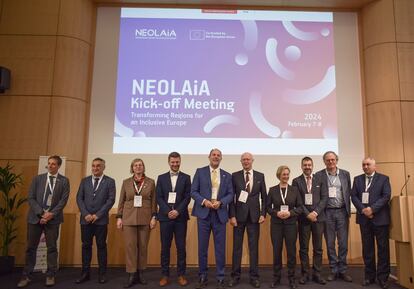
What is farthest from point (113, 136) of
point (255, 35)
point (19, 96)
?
point (255, 35)

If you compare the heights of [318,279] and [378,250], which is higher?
[378,250]

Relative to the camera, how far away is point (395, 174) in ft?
17.4

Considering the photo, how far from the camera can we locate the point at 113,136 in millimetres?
5449

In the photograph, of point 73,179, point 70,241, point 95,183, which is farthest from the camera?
point 73,179

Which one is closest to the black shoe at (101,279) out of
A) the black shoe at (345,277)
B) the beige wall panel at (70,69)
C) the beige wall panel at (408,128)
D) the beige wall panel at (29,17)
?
the black shoe at (345,277)

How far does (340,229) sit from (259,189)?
45.2 inches

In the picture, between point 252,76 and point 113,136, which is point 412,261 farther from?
point 113,136

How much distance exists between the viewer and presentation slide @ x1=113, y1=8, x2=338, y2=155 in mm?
5398

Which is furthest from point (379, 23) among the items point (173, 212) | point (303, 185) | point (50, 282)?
point (50, 282)

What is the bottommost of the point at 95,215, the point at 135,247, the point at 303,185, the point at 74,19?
the point at 135,247

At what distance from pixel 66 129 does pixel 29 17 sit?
1.97 m

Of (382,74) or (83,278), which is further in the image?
(382,74)

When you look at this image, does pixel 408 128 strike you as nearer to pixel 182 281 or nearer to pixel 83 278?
pixel 182 281

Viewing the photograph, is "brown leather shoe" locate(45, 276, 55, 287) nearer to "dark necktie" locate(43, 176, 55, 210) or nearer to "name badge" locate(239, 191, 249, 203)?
"dark necktie" locate(43, 176, 55, 210)
